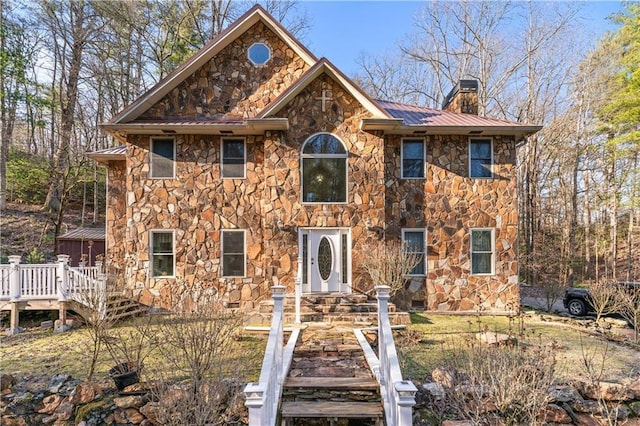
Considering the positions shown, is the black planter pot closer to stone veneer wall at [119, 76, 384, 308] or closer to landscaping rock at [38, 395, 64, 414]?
landscaping rock at [38, 395, 64, 414]

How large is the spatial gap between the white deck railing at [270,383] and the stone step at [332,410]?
0.74 ft

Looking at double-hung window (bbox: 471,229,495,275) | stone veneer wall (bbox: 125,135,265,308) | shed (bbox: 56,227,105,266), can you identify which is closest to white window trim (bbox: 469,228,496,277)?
double-hung window (bbox: 471,229,495,275)

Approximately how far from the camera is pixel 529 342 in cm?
736

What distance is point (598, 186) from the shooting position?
19922mm

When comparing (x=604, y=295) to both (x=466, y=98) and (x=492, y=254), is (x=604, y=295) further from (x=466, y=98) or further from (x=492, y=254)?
(x=466, y=98)

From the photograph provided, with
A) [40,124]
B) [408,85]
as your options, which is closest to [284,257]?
[40,124]

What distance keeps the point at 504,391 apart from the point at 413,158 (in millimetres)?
7462

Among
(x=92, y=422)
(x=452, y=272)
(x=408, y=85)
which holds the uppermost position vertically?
(x=408, y=85)

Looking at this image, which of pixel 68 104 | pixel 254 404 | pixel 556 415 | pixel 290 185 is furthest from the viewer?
pixel 68 104

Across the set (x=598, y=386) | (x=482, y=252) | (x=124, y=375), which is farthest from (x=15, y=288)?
(x=482, y=252)

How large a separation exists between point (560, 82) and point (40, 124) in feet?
91.7

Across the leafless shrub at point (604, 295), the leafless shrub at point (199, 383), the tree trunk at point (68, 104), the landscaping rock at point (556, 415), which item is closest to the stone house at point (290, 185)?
the leafless shrub at point (604, 295)

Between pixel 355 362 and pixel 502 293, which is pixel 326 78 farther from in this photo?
pixel 502 293

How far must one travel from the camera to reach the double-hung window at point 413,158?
10727 millimetres
